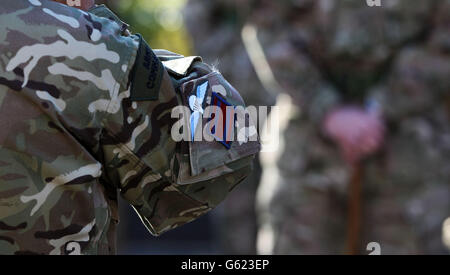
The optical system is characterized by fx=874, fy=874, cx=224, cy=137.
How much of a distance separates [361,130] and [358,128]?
0.08 ft

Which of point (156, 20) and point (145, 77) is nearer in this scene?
point (145, 77)

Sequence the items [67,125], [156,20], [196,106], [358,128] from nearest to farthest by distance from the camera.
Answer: [67,125] < [196,106] < [358,128] < [156,20]

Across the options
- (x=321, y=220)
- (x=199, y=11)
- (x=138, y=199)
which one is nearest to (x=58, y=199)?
(x=138, y=199)

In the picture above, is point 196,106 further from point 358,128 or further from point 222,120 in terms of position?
point 358,128

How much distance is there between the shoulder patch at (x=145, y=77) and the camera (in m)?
1.62

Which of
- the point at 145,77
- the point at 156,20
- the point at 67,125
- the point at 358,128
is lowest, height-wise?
the point at 67,125

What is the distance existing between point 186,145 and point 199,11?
10.9 feet

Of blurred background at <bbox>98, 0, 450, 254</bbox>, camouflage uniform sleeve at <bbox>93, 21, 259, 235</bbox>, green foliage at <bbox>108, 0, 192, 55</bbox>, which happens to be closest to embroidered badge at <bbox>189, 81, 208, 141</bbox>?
camouflage uniform sleeve at <bbox>93, 21, 259, 235</bbox>

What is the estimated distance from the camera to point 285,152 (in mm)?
3830

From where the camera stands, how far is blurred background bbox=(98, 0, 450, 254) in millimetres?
3646

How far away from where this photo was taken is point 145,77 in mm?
1624

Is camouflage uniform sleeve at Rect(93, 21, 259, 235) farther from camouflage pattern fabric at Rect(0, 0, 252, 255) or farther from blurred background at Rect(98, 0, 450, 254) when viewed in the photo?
blurred background at Rect(98, 0, 450, 254)

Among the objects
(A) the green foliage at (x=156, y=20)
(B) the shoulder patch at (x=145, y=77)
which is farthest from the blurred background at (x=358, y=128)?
(A) the green foliage at (x=156, y=20)

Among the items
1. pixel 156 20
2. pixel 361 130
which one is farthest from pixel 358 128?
pixel 156 20
